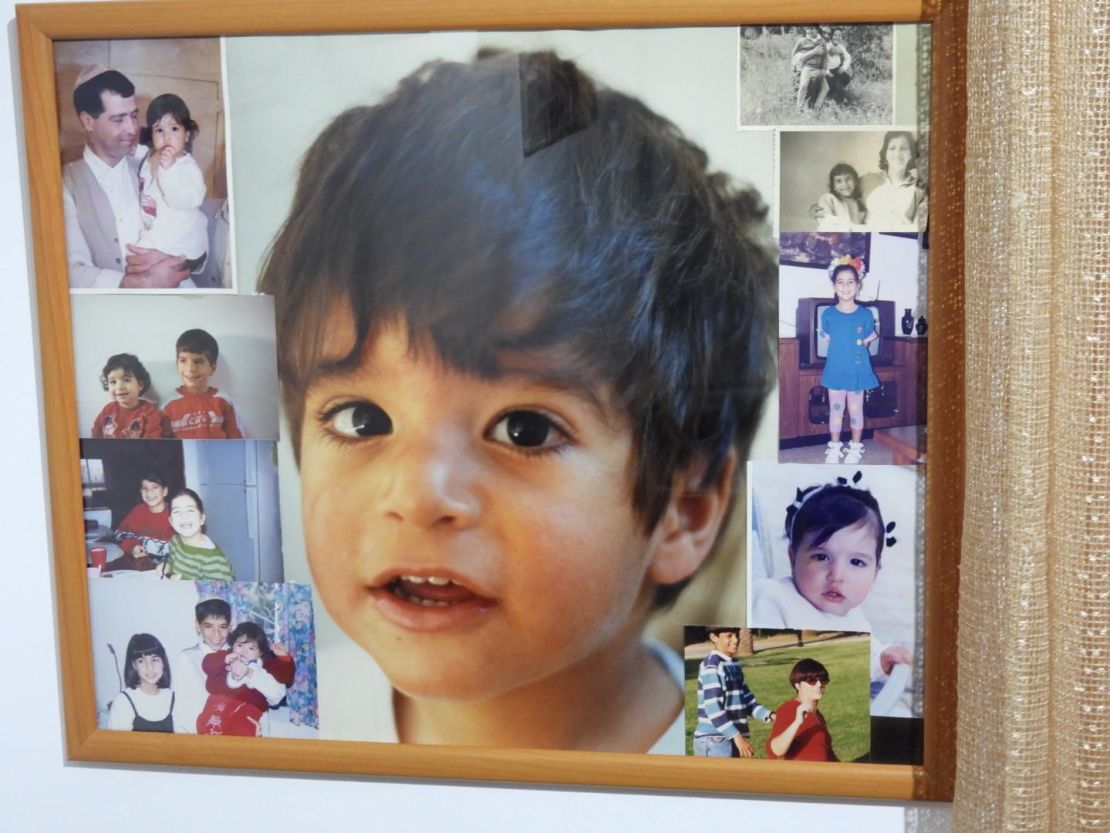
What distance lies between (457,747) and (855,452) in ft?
1.29

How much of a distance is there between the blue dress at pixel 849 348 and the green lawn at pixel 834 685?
199mm

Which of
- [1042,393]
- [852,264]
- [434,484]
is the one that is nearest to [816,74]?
[852,264]

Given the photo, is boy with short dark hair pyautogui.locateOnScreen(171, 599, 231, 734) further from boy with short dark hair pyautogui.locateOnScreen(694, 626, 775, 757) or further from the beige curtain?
the beige curtain

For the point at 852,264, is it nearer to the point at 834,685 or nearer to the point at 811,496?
the point at 811,496

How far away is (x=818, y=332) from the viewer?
2.54ft

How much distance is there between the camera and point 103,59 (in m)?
0.82

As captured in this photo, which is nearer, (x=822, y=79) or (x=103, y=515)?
(x=822, y=79)

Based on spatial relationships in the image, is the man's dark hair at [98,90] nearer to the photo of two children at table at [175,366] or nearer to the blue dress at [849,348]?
the photo of two children at table at [175,366]

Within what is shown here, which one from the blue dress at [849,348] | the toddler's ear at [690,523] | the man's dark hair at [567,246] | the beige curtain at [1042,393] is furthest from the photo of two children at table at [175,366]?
the beige curtain at [1042,393]

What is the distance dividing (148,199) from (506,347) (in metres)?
0.31

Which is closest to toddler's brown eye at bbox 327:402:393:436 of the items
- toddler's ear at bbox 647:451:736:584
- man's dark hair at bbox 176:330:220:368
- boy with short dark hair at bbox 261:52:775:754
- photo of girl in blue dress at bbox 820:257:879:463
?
boy with short dark hair at bbox 261:52:775:754

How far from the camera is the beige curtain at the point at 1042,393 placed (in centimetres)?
67

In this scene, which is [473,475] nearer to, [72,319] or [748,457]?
[748,457]

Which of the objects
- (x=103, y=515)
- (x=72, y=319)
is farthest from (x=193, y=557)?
(x=72, y=319)
